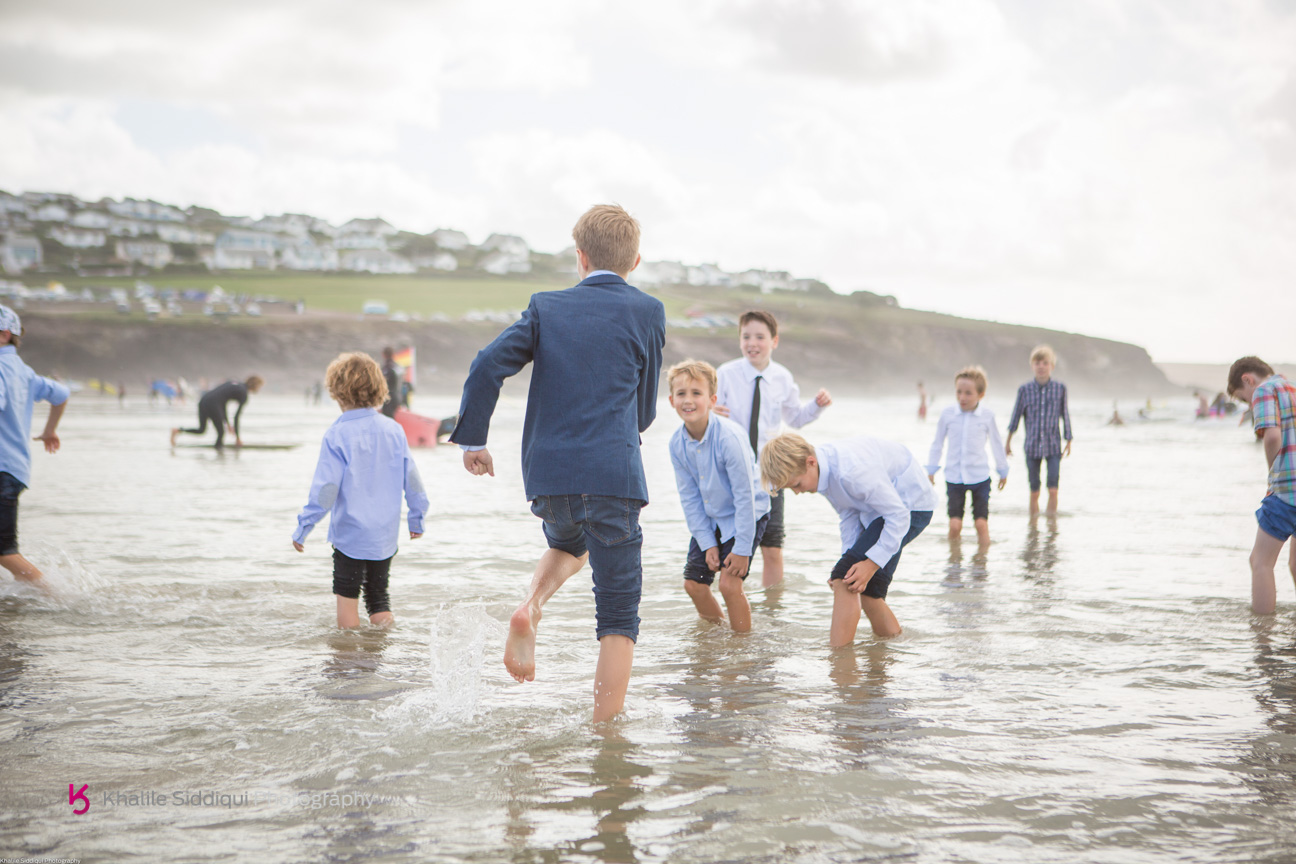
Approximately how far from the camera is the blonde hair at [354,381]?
5070 mm

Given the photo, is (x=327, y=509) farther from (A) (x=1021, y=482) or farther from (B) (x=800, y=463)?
(A) (x=1021, y=482)

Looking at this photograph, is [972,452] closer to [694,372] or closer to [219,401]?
[694,372]

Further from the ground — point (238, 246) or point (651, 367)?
point (238, 246)

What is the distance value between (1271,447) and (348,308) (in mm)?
101735

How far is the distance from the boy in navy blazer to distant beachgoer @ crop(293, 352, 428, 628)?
5.72 feet

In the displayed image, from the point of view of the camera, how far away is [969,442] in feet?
29.5

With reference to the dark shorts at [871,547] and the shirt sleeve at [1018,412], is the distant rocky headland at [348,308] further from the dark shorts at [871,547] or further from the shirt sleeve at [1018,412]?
the dark shorts at [871,547]

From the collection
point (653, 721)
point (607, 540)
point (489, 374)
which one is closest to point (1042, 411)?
point (653, 721)

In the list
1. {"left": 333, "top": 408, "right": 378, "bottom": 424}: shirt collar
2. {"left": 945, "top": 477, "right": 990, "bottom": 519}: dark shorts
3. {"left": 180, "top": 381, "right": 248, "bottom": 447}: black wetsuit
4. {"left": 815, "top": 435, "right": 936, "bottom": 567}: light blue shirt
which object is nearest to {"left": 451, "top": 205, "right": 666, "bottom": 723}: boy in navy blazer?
{"left": 815, "top": 435, "right": 936, "bottom": 567}: light blue shirt

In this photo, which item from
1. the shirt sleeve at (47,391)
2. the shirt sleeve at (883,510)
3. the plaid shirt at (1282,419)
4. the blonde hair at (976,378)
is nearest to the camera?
the shirt sleeve at (883,510)

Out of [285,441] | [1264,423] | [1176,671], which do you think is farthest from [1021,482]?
[285,441]

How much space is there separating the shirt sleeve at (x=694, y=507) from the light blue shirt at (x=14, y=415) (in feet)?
12.6

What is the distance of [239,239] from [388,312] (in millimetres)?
66582

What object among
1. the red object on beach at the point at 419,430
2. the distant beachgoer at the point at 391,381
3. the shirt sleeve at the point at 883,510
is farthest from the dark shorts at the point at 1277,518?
the red object on beach at the point at 419,430
